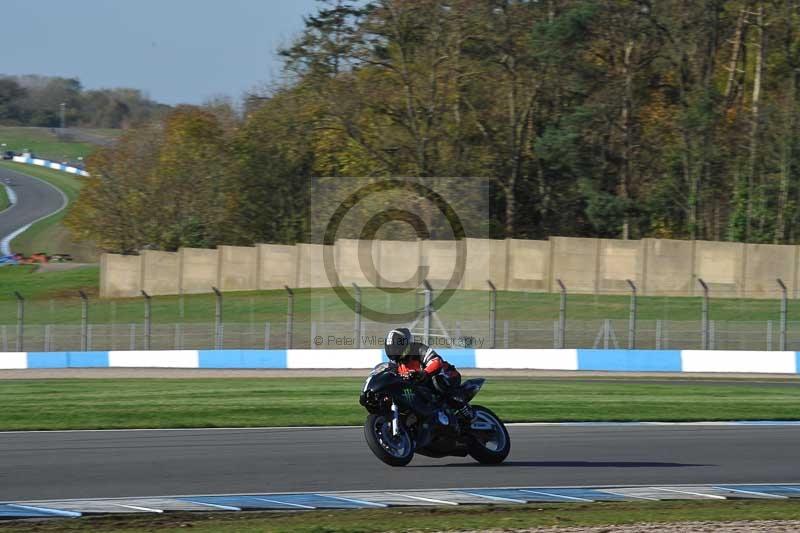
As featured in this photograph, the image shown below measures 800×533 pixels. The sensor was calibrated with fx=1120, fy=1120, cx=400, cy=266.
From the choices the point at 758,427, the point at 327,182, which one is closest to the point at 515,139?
the point at 327,182

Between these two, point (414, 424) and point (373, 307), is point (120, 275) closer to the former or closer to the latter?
point (373, 307)

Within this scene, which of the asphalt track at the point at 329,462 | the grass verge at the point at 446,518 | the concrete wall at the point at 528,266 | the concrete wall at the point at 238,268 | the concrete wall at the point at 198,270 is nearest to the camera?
A: the grass verge at the point at 446,518

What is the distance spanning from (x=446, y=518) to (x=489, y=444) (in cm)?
290

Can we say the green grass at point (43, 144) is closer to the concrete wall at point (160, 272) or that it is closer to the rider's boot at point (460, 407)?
the concrete wall at point (160, 272)

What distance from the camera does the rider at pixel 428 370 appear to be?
39.2 feet

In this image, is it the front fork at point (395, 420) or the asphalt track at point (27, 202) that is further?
the asphalt track at point (27, 202)

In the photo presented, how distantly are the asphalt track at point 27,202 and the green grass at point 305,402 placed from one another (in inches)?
2249

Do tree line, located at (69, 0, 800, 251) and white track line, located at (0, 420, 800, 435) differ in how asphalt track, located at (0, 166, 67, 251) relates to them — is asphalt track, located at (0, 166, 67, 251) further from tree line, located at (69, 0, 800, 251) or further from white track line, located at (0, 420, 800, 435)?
white track line, located at (0, 420, 800, 435)

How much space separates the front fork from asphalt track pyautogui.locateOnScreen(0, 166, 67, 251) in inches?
2743

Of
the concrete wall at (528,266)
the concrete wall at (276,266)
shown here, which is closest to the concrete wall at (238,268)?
the concrete wall at (276,266)

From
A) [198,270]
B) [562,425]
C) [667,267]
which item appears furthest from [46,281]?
[562,425]

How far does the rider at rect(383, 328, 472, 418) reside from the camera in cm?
1195

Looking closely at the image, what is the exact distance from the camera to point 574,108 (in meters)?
51.0

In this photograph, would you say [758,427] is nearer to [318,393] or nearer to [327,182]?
[318,393]
